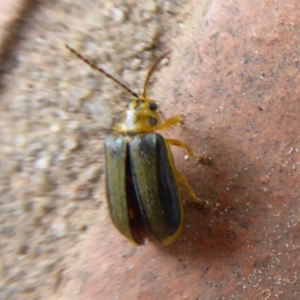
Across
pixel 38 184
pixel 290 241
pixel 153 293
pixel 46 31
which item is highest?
pixel 46 31

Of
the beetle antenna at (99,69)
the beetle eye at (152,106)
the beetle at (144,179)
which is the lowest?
the beetle at (144,179)

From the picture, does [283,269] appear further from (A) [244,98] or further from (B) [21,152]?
(B) [21,152]

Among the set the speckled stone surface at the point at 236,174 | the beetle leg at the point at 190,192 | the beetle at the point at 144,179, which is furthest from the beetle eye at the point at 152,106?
the beetle leg at the point at 190,192

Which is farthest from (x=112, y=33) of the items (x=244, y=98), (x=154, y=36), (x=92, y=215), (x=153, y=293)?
(x=153, y=293)

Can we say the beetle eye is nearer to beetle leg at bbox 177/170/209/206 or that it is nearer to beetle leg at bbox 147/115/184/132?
beetle leg at bbox 147/115/184/132

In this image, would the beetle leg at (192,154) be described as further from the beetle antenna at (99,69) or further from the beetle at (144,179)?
the beetle antenna at (99,69)

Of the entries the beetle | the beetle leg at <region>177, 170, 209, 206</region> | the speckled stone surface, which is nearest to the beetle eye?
the beetle
